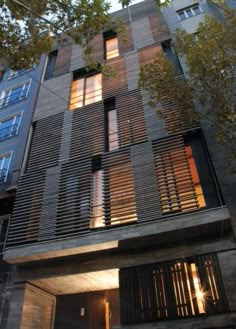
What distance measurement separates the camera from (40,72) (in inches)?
649

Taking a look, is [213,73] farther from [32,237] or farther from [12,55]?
[32,237]

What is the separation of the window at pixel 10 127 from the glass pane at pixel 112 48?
5793 millimetres

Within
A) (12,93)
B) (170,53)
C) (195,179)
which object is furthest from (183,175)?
(12,93)

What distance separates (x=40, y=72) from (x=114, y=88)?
5.76 meters

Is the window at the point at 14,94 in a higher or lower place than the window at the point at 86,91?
higher

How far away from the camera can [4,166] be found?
13.3 meters

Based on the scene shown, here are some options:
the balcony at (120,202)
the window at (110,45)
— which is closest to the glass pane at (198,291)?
the balcony at (120,202)

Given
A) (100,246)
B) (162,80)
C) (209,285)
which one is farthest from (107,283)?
(162,80)

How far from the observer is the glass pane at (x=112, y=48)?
15.4 m

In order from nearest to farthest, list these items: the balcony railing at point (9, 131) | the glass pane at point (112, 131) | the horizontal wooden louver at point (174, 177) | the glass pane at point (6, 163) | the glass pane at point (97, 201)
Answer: the horizontal wooden louver at point (174, 177) → the glass pane at point (97, 201) → the glass pane at point (112, 131) → the glass pane at point (6, 163) → the balcony railing at point (9, 131)

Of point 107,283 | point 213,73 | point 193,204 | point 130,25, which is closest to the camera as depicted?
point 213,73

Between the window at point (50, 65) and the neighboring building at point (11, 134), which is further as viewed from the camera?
the window at point (50, 65)

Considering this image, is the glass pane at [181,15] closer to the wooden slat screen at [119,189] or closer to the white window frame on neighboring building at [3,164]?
the wooden slat screen at [119,189]

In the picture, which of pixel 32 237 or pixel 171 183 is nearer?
pixel 171 183
